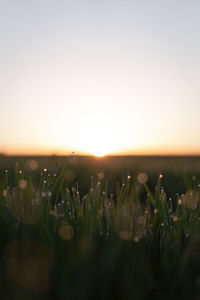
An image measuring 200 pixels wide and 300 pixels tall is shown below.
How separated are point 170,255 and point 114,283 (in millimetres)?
335

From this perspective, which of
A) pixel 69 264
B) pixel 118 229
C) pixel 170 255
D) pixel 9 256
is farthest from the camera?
pixel 118 229

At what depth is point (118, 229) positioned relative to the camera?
162 centimetres

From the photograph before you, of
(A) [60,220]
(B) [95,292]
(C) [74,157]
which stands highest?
(C) [74,157]

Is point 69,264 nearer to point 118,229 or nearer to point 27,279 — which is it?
point 27,279

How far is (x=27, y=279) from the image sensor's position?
1.19 metres

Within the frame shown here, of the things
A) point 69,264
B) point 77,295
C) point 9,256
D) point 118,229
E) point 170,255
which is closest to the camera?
point 77,295

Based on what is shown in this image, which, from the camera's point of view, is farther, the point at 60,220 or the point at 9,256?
the point at 60,220

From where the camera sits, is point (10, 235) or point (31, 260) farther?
point (10, 235)

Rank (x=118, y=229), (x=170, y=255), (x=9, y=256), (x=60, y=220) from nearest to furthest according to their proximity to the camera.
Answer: (x=9, y=256) → (x=170, y=255) → (x=118, y=229) → (x=60, y=220)

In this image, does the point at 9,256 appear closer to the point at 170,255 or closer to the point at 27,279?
the point at 27,279

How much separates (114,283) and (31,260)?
0.31 m

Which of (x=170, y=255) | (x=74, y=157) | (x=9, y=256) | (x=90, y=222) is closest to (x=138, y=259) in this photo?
(x=170, y=255)

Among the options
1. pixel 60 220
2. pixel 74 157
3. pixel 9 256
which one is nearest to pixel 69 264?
pixel 9 256

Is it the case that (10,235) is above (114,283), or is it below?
above
